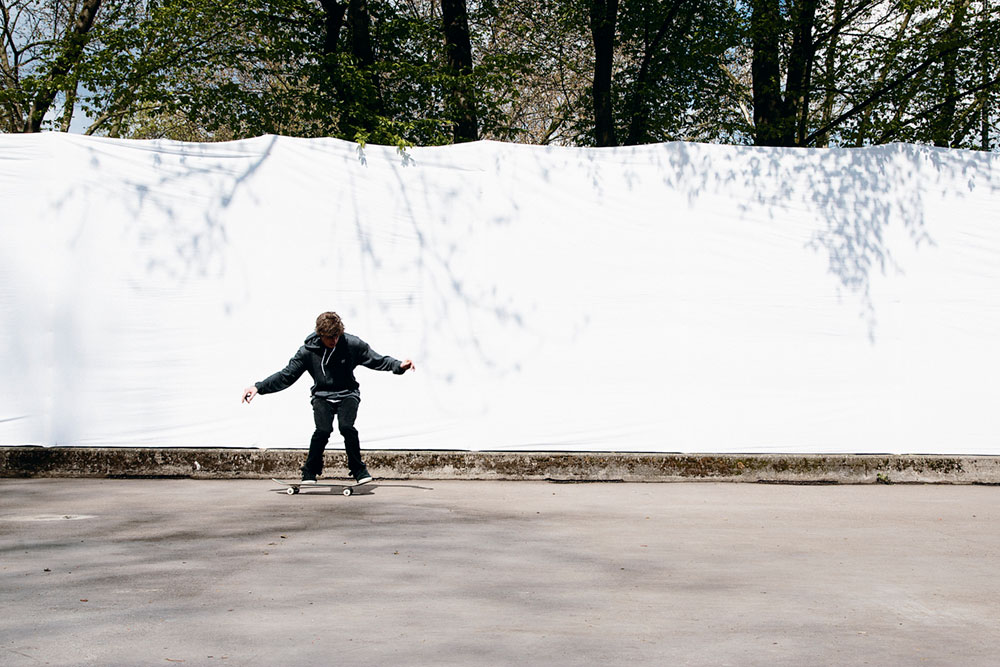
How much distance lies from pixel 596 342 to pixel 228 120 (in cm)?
958

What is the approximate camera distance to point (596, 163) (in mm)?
9609

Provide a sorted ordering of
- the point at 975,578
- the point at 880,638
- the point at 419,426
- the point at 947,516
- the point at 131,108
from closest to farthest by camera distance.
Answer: the point at 880,638 → the point at 975,578 → the point at 947,516 → the point at 419,426 → the point at 131,108

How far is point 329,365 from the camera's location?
349 inches

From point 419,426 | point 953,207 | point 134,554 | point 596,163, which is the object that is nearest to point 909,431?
point 953,207

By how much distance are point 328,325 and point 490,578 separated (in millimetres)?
3843

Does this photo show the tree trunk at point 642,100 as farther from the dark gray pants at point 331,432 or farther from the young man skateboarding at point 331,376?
the dark gray pants at point 331,432

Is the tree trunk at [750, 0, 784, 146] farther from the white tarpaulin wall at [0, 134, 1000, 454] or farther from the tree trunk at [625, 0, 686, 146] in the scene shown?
the white tarpaulin wall at [0, 134, 1000, 454]

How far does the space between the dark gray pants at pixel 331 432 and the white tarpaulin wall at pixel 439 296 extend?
0.67 metres

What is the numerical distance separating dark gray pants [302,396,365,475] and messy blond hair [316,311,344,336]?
52 centimetres

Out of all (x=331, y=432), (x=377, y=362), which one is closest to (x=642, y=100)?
(x=377, y=362)

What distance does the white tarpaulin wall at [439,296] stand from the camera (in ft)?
31.1

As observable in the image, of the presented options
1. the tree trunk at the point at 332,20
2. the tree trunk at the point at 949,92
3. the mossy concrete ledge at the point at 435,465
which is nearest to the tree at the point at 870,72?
the tree trunk at the point at 949,92

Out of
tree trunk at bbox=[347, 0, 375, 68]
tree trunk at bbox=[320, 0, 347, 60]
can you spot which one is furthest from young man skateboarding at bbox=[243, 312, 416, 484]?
tree trunk at bbox=[320, 0, 347, 60]

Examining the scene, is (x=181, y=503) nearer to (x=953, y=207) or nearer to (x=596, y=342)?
(x=596, y=342)
